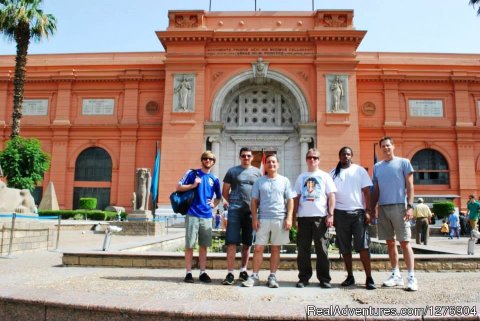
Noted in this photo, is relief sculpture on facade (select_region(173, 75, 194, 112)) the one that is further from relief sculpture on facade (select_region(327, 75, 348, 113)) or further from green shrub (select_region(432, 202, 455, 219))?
green shrub (select_region(432, 202, 455, 219))

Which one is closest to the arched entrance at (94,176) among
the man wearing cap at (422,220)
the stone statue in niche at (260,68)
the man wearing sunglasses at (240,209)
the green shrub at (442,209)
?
the stone statue in niche at (260,68)

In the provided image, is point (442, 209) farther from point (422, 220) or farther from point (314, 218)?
point (314, 218)

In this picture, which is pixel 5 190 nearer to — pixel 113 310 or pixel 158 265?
pixel 158 265

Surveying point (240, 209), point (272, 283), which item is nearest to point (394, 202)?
point (272, 283)

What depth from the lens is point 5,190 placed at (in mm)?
9461

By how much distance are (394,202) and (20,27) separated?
20.6 meters

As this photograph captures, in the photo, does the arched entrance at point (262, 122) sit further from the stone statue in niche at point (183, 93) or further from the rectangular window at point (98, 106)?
the rectangular window at point (98, 106)

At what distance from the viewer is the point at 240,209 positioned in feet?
17.2

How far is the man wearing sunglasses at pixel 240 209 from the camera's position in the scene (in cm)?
520

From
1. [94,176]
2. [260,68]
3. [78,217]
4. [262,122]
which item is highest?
[260,68]

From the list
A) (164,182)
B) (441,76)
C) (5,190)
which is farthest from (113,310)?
(441,76)

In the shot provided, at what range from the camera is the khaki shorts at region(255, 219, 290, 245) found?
16.1ft

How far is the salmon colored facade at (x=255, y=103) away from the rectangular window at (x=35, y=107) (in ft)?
0.24

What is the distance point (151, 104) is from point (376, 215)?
2215 centimetres
